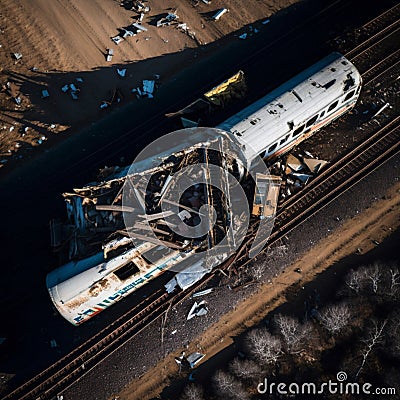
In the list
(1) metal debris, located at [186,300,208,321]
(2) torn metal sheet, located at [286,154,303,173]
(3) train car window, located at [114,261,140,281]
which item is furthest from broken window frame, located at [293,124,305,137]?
(3) train car window, located at [114,261,140,281]

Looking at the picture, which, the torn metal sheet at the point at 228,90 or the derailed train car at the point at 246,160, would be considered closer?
the derailed train car at the point at 246,160

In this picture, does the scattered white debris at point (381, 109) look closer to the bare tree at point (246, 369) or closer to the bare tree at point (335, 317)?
the bare tree at point (335, 317)

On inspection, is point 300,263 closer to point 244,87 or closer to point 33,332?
point 244,87

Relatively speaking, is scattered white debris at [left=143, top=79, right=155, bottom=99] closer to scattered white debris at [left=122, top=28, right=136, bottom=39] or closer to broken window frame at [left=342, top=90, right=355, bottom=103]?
scattered white debris at [left=122, top=28, right=136, bottom=39]

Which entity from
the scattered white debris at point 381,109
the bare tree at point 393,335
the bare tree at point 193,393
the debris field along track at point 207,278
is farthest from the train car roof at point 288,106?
the bare tree at point 193,393

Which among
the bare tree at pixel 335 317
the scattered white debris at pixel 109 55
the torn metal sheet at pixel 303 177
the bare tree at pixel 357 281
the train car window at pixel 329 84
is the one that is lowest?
the bare tree at pixel 335 317

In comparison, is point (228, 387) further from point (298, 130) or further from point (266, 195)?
point (298, 130)

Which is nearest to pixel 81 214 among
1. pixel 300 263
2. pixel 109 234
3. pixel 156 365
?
pixel 109 234

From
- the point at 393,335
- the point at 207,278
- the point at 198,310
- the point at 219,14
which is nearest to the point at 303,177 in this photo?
the point at 207,278
